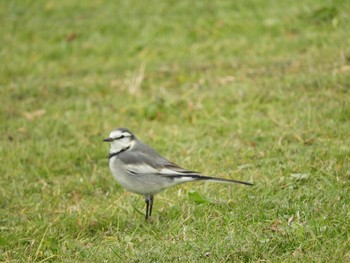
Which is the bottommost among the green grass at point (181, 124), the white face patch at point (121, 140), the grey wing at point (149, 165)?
the green grass at point (181, 124)

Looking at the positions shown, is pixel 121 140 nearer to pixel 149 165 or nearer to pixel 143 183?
pixel 149 165

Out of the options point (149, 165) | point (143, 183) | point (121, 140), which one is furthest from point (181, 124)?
point (143, 183)

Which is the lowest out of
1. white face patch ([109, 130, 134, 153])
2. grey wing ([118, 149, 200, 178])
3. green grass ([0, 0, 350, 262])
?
green grass ([0, 0, 350, 262])

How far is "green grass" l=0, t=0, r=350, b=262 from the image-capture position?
17.3 feet

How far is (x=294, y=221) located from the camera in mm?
5156

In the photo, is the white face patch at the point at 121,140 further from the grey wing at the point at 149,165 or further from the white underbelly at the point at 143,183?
the white underbelly at the point at 143,183

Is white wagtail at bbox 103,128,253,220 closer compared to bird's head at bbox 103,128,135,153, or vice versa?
white wagtail at bbox 103,128,253,220

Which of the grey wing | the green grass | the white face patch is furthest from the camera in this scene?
the white face patch

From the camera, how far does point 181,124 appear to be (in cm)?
858

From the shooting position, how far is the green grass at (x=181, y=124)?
527 cm

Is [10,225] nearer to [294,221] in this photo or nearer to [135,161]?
[135,161]

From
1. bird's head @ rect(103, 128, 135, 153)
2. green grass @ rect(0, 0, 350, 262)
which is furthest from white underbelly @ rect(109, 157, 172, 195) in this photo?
bird's head @ rect(103, 128, 135, 153)

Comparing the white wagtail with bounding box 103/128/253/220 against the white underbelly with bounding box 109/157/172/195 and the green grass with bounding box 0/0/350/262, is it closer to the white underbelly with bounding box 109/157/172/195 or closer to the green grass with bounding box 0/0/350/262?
the white underbelly with bounding box 109/157/172/195

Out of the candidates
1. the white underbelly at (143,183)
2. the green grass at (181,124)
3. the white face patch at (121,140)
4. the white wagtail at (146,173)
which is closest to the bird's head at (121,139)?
the white face patch at (121,140)
